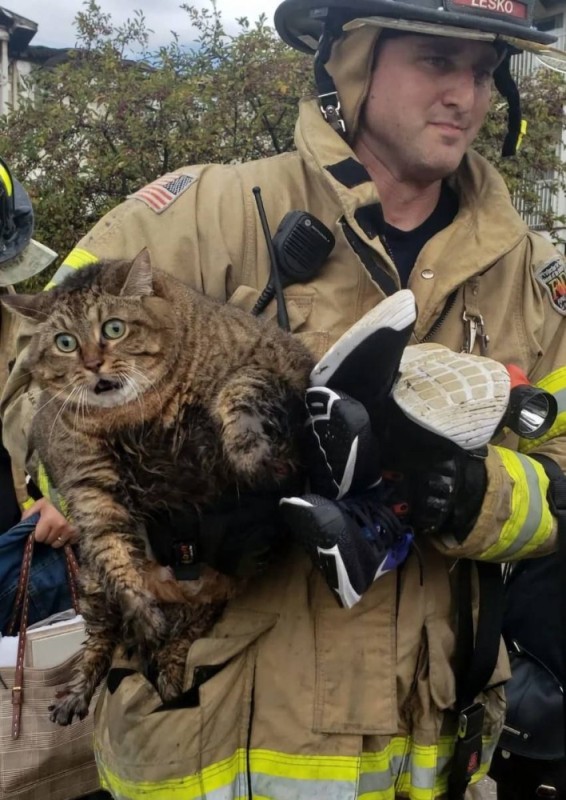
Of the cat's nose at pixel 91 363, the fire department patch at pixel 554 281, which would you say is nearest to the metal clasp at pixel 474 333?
the fire department patch at pixel 554 281

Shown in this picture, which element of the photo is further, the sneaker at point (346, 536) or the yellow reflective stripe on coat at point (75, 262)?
the yellow reflective stripe on coat at point (75, 262)

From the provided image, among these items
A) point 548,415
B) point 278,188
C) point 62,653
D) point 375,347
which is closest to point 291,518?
point 375,347

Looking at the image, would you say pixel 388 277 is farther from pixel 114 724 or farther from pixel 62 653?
pixel 62 653

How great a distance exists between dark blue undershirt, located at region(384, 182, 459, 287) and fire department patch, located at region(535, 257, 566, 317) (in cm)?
33

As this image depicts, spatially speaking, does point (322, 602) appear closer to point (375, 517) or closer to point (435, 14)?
point (375, 517)

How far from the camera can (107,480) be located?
2.12 meters

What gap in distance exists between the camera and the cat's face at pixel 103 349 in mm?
2178

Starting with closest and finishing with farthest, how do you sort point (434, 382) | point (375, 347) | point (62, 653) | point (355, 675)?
1. point (375, 347)
2. point (434, 382)
3. point (355, 675)
4. point (62, 653)

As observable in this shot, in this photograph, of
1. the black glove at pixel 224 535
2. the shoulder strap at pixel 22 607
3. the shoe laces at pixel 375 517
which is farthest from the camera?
the shoulder strap at pixel 22 607

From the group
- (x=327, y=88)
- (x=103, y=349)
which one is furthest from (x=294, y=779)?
(x=327, y=88)

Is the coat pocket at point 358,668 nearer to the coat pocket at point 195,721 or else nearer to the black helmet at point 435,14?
the coat pocket at point 195,721

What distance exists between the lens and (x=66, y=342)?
222 cm

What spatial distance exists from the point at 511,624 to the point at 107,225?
1.96 meters

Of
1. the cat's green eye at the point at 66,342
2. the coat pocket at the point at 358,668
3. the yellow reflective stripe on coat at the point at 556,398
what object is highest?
the cat's green eye at the point at 66,342
